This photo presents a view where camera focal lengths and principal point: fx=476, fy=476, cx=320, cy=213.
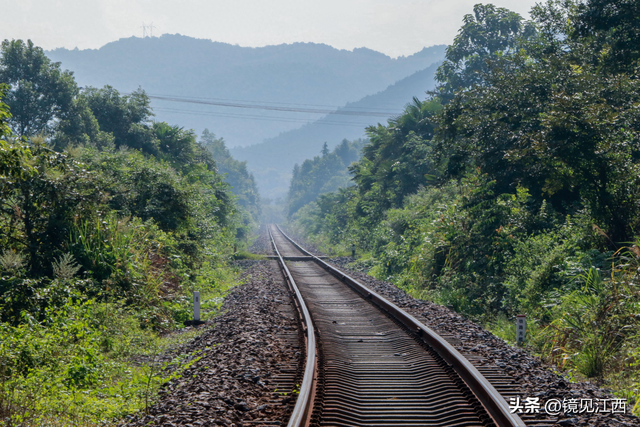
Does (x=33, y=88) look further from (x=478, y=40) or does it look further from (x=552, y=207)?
(x=478, y=40)

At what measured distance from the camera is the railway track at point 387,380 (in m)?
4.93

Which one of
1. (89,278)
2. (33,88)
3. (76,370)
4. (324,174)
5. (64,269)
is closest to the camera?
(76,370)

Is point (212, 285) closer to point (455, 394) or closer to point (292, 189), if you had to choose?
point (455, 394)

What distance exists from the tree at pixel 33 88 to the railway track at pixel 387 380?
77.9 feet

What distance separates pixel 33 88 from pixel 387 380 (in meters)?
28.4

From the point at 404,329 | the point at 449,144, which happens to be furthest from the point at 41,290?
the point at 449,144

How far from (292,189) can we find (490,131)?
108m

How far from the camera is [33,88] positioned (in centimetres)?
2689

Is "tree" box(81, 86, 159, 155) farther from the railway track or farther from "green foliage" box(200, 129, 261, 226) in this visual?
"green foliage" box(200, 129, 261, 226)

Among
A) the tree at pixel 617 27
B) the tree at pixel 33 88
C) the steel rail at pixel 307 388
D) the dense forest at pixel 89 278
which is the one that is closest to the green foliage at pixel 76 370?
the dense forest at pixel 89 278

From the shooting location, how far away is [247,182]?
114 metres

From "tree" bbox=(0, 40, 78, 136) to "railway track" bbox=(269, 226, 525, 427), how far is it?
23.7m

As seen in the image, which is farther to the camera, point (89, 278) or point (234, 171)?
point (234, 171)

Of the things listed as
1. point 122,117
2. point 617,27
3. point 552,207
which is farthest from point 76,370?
point 122,117
